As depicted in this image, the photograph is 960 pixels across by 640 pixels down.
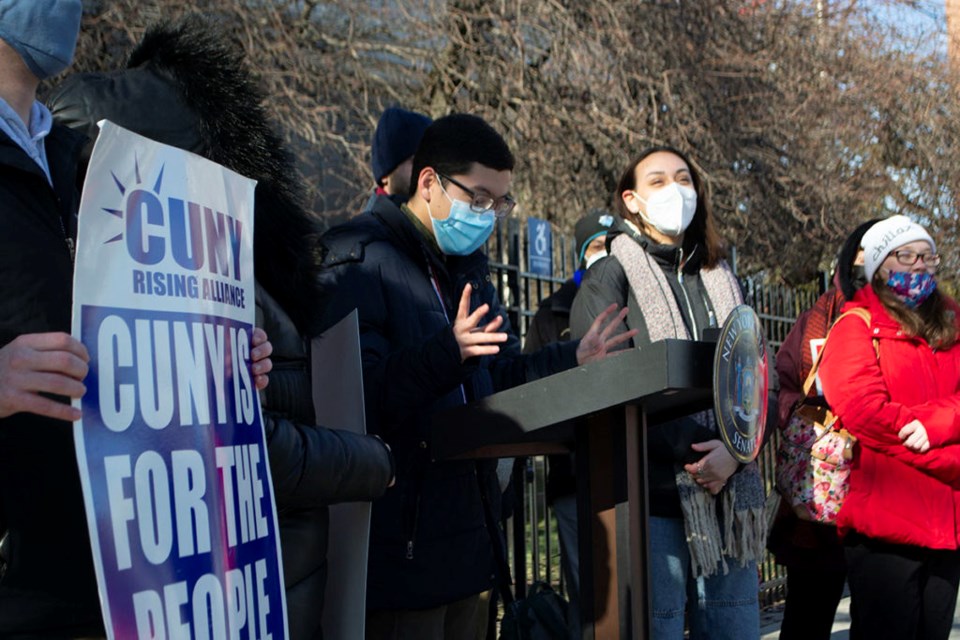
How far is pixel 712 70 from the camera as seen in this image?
29.6 feet

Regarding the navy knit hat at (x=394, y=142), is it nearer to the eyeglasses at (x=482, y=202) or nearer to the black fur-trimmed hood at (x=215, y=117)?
the eyeglasses at (x=482, y=202)

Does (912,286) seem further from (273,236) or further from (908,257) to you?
(273,236)

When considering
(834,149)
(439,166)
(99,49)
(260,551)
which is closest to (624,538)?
(260,551)

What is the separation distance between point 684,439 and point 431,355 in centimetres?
107

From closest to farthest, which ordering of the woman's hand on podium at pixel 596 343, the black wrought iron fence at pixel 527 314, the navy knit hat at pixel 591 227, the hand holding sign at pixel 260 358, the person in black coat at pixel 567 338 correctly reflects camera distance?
the hand holding sign at pixel 260 358 < the woman's hand on podium at pixel 596 343 < the person in black coat at pixel 567 338 < the black wrought iron fence at pixel 527 314 < the navy knit hat at pixel 591 227

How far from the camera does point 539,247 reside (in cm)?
574

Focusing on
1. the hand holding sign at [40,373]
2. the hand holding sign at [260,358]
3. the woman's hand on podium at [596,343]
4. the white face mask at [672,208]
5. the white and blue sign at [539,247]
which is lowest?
the hand holding sign at [40,373]

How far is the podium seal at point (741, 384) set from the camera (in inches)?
89.1

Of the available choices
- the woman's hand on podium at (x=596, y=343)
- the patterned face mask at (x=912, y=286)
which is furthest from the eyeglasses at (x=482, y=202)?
the patterned face mask at (x=912, y=286)

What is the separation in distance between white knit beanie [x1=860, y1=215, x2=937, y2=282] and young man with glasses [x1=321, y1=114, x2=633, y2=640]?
1.84 metres

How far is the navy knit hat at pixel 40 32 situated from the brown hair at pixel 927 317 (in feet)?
11.1

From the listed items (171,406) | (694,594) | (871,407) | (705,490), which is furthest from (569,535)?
(171,406)

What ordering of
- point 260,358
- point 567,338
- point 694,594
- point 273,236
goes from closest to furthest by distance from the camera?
point 260,358 < point 273,236 < point 694,594 < point 567,338

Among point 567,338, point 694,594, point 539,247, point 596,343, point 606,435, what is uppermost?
point 539,247
